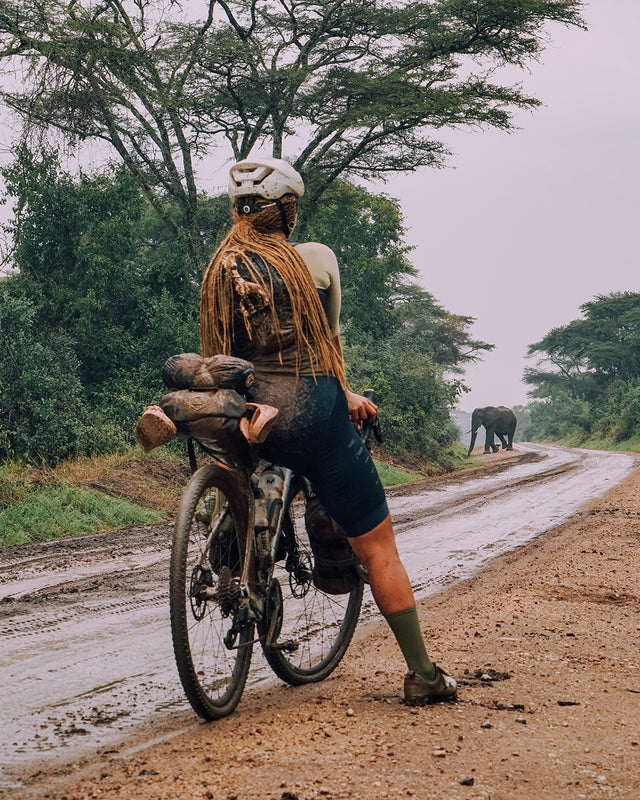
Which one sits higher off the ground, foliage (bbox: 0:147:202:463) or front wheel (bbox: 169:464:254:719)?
foliage (bbox: 0:147:202:463)

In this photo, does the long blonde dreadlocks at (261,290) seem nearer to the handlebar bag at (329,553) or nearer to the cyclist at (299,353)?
the cyclist at (299,353)

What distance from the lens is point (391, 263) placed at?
34.2 meters

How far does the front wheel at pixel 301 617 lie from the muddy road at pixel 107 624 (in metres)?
0.25

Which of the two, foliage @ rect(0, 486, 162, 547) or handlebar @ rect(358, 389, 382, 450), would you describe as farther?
foliage @ rect(0, 486, 162, 547)

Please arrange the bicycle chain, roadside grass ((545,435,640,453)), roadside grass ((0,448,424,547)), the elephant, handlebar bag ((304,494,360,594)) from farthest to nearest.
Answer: the elephant < roadside grass ((545,435,640,453)) < roadside grass ((0,448,424,547)) < handlebar bag ((304,494,360,594)) < the bicycle chain

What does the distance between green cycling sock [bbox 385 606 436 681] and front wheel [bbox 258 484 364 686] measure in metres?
0.43

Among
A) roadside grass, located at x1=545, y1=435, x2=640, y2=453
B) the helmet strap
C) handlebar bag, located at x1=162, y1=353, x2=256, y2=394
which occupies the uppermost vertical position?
the helmet strap

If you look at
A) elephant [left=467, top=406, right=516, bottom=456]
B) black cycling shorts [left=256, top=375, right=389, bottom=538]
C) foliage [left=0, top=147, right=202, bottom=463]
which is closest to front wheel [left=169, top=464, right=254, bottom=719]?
black cycling shorts [left=256, top=375, right=389, bottom=538]

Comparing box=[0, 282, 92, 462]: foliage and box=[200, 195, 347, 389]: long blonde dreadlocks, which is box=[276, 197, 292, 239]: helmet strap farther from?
box=[0, 282, 92, 462]: foliage

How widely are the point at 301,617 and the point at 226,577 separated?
1414 mm

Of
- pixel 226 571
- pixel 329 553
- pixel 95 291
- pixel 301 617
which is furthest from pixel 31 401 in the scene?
pixel 226 571

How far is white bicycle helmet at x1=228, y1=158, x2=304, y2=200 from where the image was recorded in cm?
373

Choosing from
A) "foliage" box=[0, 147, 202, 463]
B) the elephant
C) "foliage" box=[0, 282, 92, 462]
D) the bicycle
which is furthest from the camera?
the elephant

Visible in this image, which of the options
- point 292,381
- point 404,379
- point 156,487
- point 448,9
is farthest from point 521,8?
point 292,381
